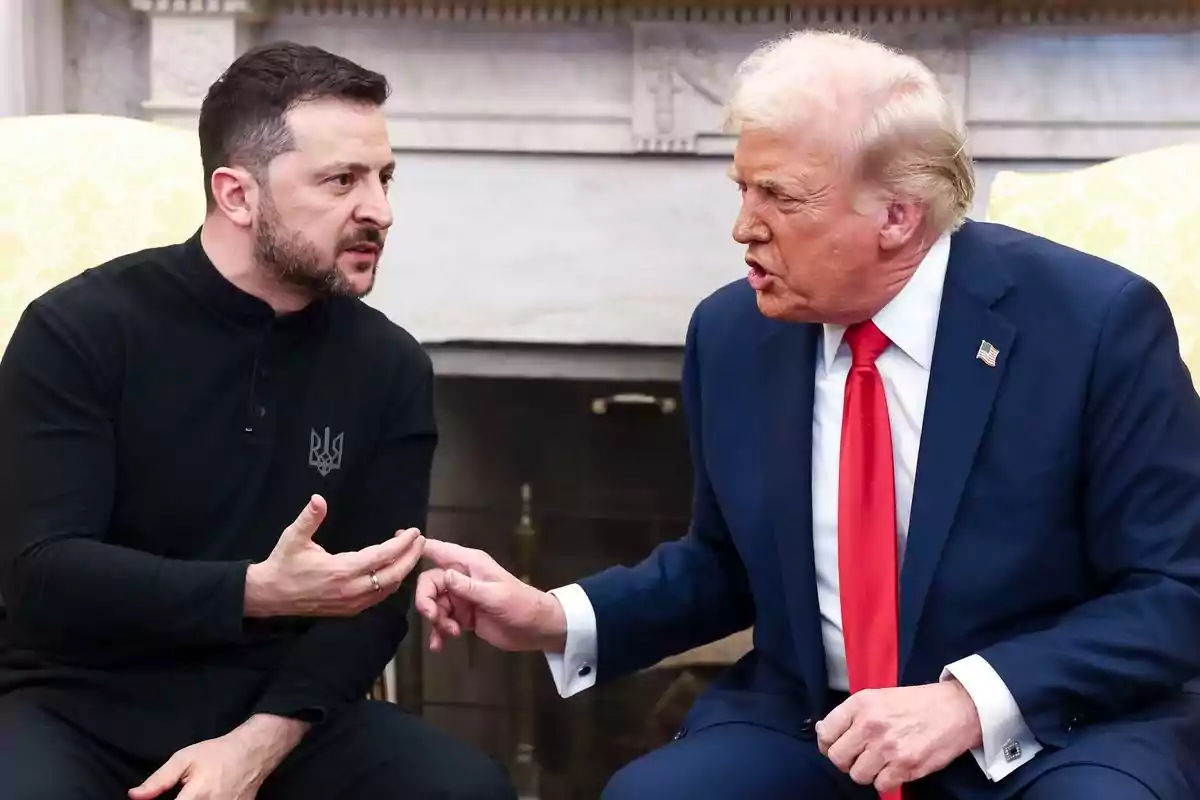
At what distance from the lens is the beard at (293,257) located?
62.0 inches

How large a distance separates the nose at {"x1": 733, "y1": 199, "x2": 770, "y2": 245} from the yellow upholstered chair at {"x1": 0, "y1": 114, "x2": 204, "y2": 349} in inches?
32.7

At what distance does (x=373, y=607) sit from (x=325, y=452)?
7.2 inches

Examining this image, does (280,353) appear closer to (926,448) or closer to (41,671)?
(41,671)

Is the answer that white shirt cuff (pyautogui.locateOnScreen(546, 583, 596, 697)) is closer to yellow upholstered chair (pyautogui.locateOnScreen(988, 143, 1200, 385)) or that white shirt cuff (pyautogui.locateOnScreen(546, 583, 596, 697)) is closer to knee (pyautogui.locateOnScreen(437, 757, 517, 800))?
knee (pyautogui.locateOnScreen(437, 757, 517, 800))

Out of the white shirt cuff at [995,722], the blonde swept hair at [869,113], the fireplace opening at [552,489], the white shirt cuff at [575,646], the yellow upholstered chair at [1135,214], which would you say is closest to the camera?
the white shirt cuff at [995,722]

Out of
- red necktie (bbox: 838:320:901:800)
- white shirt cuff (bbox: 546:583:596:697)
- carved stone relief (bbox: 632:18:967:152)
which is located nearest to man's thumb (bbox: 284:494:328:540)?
white shirt cuff (bbox: 546:583:596:697)

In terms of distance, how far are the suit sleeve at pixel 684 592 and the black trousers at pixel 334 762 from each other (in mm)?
190

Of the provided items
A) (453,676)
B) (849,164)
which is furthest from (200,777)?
(453,676)

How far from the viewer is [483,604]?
1.41 metres

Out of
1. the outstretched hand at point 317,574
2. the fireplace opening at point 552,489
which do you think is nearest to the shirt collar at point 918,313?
the outstretched hand at point 317,574

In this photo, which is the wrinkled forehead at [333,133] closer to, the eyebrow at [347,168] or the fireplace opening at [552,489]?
the eyebrow at [347,168]

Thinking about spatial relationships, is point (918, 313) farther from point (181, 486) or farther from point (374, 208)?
point (181, 486)

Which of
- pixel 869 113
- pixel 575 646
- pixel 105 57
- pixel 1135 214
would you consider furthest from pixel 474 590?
pixel 105 57

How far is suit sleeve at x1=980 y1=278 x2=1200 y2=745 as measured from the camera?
1259 mm
